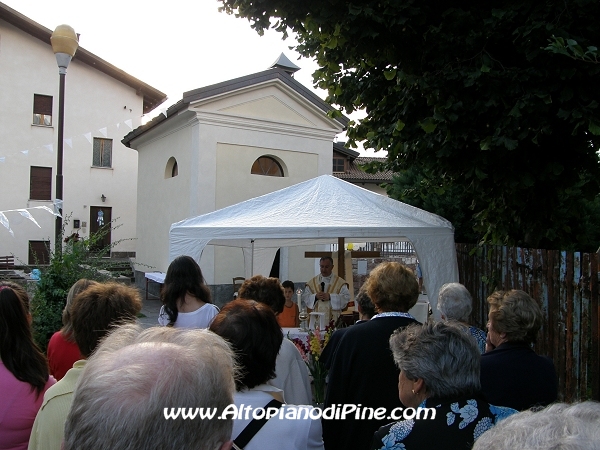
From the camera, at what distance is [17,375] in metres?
2.21

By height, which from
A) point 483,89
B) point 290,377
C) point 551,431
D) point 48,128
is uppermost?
point 48,128

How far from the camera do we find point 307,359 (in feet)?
13.5

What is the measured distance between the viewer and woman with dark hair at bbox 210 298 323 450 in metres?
1.63

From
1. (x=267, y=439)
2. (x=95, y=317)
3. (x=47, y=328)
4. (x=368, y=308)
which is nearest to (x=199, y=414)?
(x=267, y=439)

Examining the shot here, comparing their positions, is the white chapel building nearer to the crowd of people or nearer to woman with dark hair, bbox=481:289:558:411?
the crowd of people

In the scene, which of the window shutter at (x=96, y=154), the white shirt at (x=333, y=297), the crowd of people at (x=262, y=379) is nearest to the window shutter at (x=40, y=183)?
the window shutter at (x=96, y=154)

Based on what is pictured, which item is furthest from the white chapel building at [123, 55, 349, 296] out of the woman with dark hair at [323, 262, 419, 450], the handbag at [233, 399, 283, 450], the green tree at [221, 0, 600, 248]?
the handbag at [233, 399, 283, 450]

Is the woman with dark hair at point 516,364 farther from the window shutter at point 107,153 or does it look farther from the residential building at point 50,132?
the window shutter at point 107,153

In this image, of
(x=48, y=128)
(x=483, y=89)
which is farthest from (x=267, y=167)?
(x=48, y=128)

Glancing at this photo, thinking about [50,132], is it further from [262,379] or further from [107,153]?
[262,379]

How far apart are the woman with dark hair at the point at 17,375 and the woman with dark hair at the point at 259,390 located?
3.03ft

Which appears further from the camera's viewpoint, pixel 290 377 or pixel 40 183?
pixel 40 183

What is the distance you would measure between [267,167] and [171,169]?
10.0ft

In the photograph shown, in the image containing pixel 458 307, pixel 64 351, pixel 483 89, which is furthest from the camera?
pixel 483 89
